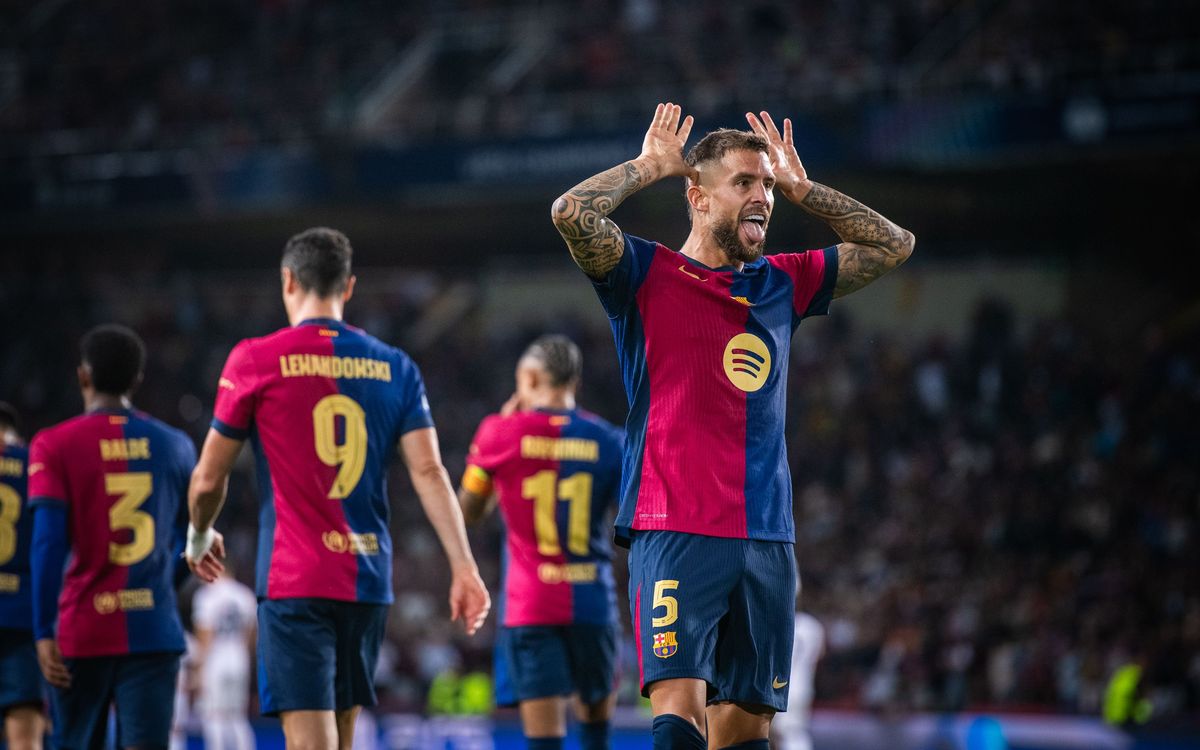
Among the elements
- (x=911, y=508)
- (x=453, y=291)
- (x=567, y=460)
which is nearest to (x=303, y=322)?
(x=567, y=460)

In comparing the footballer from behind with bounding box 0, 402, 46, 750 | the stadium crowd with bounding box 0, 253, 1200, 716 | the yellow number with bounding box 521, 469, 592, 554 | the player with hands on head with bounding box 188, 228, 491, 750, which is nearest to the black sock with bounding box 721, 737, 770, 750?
the player with hands on head with bounding box 188, 228, 491, 750

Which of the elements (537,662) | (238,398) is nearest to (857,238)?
(238,398)

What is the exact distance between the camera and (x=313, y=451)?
17.3ft

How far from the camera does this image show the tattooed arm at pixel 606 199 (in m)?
4.57

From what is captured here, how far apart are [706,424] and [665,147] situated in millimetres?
930

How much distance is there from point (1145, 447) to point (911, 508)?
2.81 meters

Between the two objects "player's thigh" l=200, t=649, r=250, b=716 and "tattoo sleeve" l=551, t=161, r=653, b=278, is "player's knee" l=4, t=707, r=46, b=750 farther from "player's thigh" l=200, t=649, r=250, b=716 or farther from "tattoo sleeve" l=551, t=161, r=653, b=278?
"player's thigh" l=200, t=649, r=250, b=716

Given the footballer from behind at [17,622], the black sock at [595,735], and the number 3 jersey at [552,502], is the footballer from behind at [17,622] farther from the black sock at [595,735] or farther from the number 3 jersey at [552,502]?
the black sock at [595,735]

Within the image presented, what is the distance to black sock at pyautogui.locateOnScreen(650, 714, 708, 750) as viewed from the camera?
14.4 ft

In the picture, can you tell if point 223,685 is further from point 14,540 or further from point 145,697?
point 145,697

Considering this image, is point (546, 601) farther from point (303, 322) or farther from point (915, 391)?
point (915, 391)

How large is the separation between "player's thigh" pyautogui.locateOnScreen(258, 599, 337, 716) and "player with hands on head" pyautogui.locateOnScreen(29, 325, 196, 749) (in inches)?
45.8

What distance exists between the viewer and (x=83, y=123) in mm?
24438

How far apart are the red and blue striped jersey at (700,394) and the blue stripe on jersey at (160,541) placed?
2.43m
